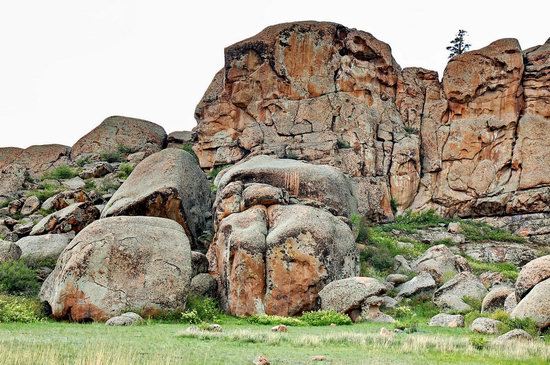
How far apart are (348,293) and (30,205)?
26.7m

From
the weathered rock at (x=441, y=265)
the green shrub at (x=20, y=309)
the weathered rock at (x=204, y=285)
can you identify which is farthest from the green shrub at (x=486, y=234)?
the green shrub at (x=20, y=309)

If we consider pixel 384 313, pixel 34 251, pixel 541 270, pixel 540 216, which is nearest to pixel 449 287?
pixel 384 313

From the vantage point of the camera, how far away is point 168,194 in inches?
1204

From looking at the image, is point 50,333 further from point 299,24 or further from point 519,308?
point 299,24

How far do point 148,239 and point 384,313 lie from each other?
9707 millimetres

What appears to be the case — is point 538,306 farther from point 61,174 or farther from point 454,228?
point 61,174

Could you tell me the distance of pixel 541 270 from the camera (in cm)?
2034

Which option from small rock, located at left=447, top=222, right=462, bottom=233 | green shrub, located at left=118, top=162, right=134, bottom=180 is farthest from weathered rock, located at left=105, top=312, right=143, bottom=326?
small rock, located at left=447, top=222, right=462, bottom=233

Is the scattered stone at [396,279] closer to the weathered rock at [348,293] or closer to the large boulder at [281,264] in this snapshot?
the large boulder at [281,264]

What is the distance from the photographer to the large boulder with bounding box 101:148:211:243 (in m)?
30.4

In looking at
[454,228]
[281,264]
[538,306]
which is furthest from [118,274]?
[454,228]

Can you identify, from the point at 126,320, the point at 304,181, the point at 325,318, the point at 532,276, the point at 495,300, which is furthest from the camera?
the point at 304,181

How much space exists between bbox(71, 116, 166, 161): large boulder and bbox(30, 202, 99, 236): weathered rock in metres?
24.6

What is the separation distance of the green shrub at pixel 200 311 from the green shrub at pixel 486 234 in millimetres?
27627
